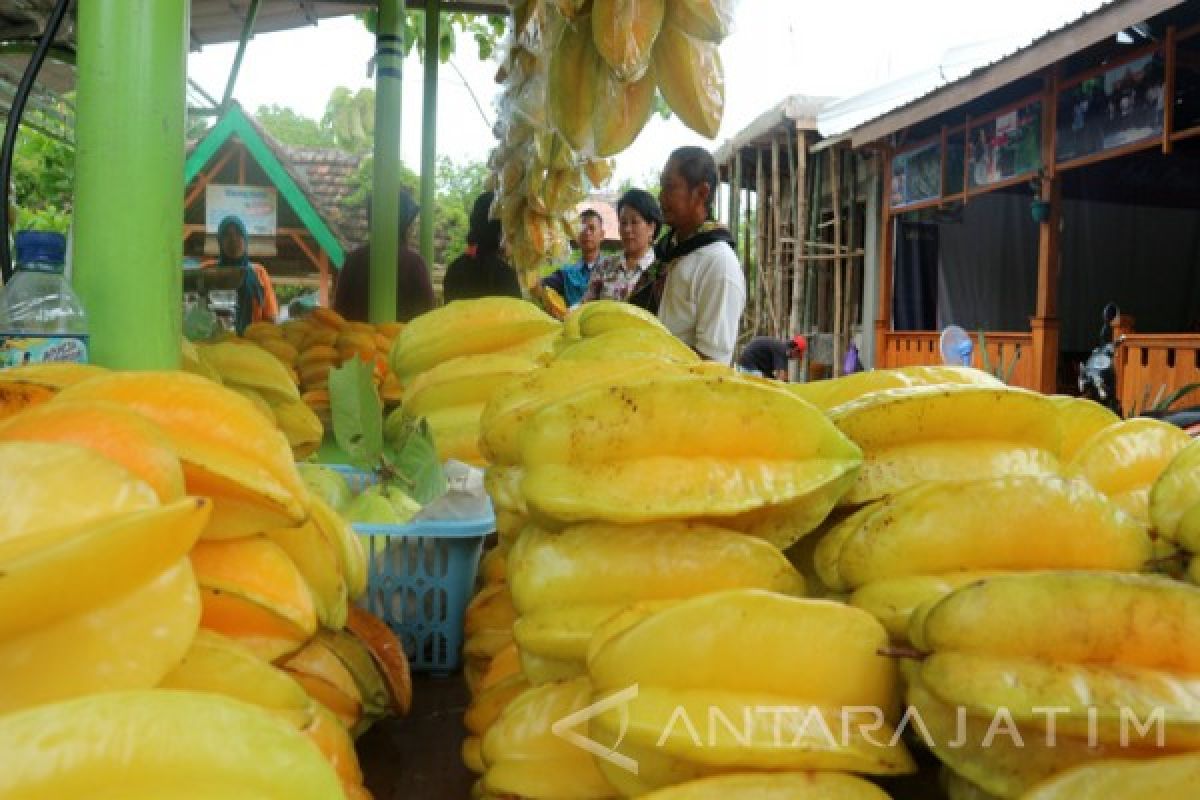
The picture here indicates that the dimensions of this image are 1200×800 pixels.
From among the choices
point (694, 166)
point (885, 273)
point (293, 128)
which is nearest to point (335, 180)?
point (885, 273)

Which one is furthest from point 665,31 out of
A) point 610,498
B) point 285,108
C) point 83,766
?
point 285,108

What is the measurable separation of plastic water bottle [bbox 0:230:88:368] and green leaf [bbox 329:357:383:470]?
0.43 meters

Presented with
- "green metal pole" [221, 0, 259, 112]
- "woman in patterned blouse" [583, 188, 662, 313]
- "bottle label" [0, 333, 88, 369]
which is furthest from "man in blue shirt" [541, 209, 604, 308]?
"bottle label" [0, 333, 88, 369]

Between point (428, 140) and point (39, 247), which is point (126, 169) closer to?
point (39, 247)

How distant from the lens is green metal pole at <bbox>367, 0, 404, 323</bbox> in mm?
2934

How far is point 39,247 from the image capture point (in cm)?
122

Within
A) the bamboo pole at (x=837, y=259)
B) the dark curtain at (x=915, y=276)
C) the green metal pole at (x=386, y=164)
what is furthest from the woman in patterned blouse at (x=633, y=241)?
the bamboo pole at (x=837, y=259)

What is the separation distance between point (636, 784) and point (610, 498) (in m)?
0.23

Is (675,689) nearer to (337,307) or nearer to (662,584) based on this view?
(662,584)

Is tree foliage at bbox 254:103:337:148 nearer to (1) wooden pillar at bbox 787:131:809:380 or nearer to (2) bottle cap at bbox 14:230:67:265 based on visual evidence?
(1) wooden pillar at bbox 787:131:809:380

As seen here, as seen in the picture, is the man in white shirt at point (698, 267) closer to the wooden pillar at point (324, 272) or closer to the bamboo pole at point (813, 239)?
the bamboo pole at point (813, 239)

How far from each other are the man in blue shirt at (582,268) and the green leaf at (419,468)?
4285mm

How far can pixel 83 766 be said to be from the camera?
438 millimetres

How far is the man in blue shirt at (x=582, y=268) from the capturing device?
5746 mm
